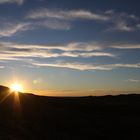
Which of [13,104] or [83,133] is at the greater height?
[13,104]

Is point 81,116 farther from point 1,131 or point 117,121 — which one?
point 1,131

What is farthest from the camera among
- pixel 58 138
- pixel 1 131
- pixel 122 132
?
pixel 122 132

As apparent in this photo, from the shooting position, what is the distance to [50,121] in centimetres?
4256

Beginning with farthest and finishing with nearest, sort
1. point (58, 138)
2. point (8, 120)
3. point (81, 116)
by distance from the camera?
1. point (81, 116)
2. point (8, 120)
3. point (58, 138)

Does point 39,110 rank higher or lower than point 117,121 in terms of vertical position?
higher

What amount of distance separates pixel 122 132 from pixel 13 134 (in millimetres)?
16290

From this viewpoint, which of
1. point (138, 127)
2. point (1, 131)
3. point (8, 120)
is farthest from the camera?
point (138, 127)

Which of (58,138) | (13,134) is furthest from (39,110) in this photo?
(13,134)

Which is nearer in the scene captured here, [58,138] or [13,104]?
[58,138]

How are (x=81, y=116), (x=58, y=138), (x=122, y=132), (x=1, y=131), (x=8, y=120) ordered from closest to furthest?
(x=1, y=131)
(x=58, y=138)
(x=8, y=120)
(x=122, y=132)
(x=81, y=116)

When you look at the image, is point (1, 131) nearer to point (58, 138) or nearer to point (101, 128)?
point (58, 138)

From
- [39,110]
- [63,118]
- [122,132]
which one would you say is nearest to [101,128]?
[122,132]

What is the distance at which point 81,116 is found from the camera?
4928cm

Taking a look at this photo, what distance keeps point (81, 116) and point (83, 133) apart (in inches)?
389
